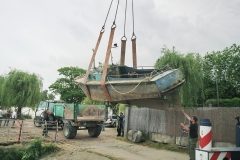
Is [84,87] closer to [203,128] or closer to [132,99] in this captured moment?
[132,99]

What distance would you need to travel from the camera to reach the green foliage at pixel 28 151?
10.4 m

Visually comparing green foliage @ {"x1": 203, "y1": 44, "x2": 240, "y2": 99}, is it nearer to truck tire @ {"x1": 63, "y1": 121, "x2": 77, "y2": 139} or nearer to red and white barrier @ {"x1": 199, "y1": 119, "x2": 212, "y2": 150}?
truck tire @ {"x1": 63, "y1": 121, "x2": 77, "y2": 139}

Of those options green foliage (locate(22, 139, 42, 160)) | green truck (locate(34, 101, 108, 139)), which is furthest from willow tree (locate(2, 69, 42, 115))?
green foliage (locate(22, 139, 42, 160))

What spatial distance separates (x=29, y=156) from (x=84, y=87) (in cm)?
396

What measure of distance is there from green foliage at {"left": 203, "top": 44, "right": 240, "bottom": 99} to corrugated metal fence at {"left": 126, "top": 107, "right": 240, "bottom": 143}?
25362 mm

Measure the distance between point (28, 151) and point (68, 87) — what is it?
1642 inches

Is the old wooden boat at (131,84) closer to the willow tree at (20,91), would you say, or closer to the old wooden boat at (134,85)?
the old wooden boat at (134,85)

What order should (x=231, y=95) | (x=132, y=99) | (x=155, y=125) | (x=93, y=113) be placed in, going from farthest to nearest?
(x=231, y=95) → (x=93, y=113) → (x=155, y=125) → (x=132, y=99)

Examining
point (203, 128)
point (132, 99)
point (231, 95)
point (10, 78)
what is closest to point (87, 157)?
point (132, 99)

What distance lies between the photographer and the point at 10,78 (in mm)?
27531

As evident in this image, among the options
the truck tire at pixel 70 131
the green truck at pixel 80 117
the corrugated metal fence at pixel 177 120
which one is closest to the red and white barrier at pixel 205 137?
the corrugated metal fence at pixel 177 120

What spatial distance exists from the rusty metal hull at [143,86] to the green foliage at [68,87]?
135 ft

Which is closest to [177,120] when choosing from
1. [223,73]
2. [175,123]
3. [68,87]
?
[175,123]

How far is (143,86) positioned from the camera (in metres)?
8.12
